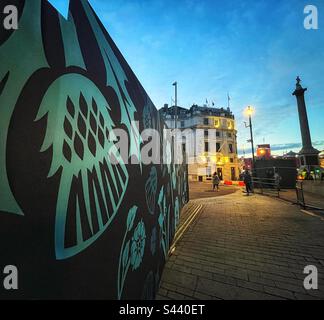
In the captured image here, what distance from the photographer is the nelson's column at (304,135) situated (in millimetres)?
17391

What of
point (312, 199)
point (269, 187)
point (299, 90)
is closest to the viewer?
point (312, 199)

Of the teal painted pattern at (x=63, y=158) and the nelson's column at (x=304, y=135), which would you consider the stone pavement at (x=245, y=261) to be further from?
the nelson's column at (x=304, y=135)

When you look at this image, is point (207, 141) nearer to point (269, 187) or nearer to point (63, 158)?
point (269, 187)

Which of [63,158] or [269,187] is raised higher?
[63,158]

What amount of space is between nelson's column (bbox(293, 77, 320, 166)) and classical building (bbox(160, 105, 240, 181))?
19586 millimetres

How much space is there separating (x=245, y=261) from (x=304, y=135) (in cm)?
1996

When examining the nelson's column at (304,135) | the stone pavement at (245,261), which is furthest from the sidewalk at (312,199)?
the nelson's column at (304,135)

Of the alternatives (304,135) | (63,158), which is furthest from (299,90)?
(63,158)

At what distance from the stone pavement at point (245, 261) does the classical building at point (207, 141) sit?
31437 millimetres

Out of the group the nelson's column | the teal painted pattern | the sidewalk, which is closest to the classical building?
the nelson's column

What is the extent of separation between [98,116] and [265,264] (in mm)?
3913

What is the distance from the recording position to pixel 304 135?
18.3 metres

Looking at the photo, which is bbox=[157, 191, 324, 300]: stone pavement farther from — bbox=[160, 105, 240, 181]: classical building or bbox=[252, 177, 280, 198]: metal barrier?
bbox=[160, 105, 240, 181]: classical building

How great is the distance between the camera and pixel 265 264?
342 centimetres
